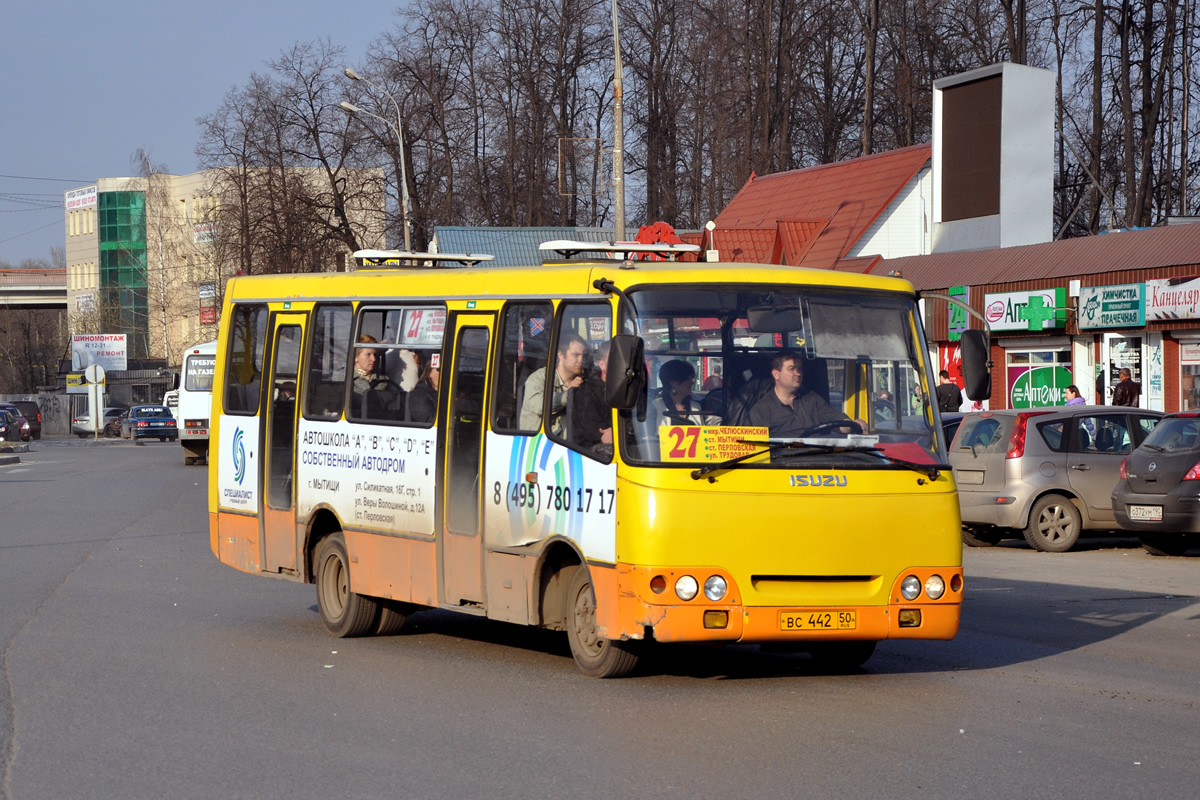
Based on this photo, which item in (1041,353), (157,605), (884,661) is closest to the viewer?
(884,661)

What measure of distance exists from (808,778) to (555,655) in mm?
3560

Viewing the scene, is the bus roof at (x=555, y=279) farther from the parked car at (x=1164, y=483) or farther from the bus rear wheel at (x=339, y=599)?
the parked car at (x=1164, y=483)

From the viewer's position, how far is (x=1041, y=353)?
31.0 meters

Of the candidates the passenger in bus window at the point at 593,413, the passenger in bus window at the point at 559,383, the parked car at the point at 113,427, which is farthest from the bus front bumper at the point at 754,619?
the parked car at the point at 113,427

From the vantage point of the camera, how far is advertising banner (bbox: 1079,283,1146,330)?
27.8 m

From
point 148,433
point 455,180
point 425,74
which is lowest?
point 148,433

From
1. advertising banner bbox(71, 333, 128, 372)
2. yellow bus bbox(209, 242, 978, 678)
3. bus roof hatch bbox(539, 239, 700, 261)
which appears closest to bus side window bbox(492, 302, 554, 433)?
yellow bus bbox(209, 242, 978, 678)

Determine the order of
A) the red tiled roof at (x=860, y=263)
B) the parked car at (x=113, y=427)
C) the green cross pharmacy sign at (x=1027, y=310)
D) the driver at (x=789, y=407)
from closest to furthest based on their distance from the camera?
the driver at (x=789, y=407) < the green cross pharmacy sign at (x=1027, y=310) < the red tiled roof at (x=860, y=263) < the parked car at (x=113, y=427)

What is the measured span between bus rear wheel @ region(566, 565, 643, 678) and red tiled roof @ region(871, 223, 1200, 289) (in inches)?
804

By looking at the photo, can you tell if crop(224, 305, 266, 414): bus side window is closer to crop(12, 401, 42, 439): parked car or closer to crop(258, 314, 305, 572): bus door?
crop(258, 314, 305, 572): bus door

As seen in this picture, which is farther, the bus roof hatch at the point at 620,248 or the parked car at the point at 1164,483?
the parked car at the point at 1164,483

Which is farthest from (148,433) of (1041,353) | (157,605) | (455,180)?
(157,605)

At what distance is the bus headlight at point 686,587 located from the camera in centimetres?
812

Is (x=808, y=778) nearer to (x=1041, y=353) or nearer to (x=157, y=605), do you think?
(x=157, y=605)
